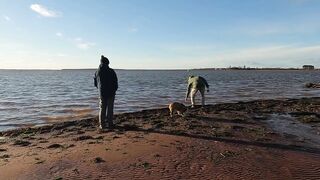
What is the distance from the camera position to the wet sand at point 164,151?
7176 millimetres

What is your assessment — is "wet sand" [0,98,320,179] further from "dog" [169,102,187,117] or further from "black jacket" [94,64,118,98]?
"black jacket" [94,64,118,98]

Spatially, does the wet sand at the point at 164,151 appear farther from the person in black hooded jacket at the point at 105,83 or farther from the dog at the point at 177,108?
the dog at the point at 177,108

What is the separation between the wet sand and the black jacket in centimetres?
104

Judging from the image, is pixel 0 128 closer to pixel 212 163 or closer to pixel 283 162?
pixel 212 163

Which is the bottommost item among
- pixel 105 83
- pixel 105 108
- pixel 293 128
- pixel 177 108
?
pixel 293 128

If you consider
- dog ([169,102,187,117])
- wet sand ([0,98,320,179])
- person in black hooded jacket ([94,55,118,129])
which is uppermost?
person in black hooded jacket ([94,55,118,129])

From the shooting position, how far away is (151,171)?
719 centimetres

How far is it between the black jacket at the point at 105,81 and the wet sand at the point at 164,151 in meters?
1.04

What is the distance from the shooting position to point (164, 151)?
8453 millimetres

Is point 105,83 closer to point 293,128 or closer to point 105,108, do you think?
point 105,108

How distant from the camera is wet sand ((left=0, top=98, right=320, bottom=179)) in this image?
7.18 meters

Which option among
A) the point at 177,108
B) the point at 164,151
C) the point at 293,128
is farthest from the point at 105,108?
the point at 293,128

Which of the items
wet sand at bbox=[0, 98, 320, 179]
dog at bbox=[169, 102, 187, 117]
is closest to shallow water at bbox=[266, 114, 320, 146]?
wet sand at bbox=[0, 98, 320, 179]

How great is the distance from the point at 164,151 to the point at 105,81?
11.5 feet
